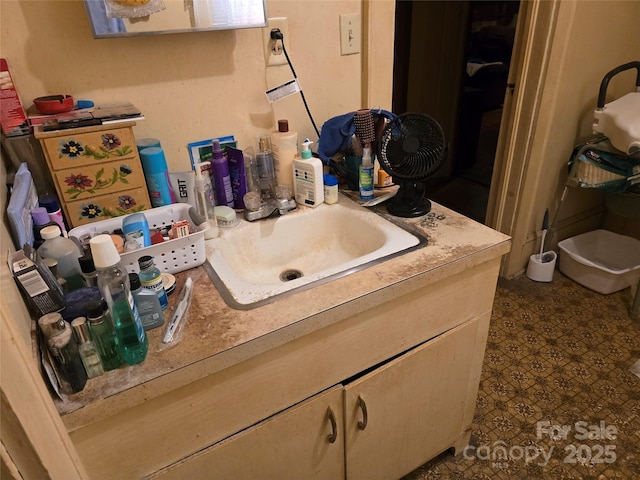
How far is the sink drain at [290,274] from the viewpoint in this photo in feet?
3.89

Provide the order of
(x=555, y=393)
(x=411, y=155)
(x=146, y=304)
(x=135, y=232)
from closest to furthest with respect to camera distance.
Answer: (x=146, y=304), (x=135, y=232), (x=411, y=155), (x=555, y=393)

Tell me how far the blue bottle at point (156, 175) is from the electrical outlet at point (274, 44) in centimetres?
41

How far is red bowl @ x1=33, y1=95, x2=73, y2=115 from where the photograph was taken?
0.94 m

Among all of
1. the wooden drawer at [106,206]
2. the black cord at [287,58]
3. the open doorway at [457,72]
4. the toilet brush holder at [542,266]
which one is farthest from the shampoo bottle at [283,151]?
the open doorway at [457,72]

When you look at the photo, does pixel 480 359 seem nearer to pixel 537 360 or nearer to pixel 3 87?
pixel 537 360

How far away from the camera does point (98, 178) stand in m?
0.99

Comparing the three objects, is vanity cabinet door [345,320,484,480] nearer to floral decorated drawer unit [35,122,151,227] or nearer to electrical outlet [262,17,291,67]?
floral decorated drawer unit [35,122,151,227]

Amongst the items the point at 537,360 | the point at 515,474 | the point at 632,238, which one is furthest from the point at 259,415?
the point at 632,238

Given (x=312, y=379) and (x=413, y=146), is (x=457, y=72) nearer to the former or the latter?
(x=413, y=146)

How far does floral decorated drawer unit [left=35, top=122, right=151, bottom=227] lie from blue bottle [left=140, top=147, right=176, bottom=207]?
1.2 inches

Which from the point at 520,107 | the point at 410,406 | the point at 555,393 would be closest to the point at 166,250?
the point at 410,406

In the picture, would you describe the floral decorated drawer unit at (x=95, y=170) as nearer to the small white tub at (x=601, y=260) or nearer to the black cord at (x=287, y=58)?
the black cord at (x=287, y=58)

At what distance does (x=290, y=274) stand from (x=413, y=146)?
1.55ft

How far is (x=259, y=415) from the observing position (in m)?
0.90
